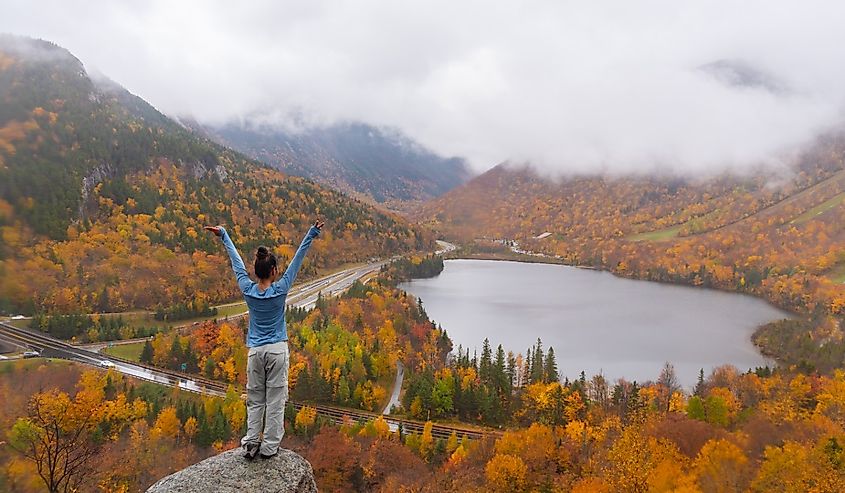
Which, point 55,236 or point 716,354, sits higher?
point 55,236

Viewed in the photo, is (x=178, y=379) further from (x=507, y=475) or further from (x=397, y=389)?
(x=507, y=475)

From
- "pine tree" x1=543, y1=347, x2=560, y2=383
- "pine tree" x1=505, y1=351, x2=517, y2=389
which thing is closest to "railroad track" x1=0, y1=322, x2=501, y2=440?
"pine tree" x1=505, y1=351, x2=517, y2=389

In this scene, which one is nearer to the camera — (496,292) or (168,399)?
(168,399)

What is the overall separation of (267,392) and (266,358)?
49cm

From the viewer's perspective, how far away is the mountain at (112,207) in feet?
254

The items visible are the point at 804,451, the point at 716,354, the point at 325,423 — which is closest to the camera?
the point at 804,451

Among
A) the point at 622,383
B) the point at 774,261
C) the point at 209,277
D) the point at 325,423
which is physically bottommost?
the point at 325,423

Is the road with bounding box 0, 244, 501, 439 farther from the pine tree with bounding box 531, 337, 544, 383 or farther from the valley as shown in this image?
the pine tree with bounding box 531, 337, 544, 383

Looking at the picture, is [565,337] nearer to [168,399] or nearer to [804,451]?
[804,451]

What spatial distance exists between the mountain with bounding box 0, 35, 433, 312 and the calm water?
40187 millimetres

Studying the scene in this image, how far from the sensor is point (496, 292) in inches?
5020

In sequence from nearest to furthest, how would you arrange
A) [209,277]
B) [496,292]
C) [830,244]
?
1. [209,277]
2. [496,292]
3. [830,244]

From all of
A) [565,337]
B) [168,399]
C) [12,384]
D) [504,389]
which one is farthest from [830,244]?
[12,384]

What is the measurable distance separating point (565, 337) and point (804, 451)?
51.6 m
